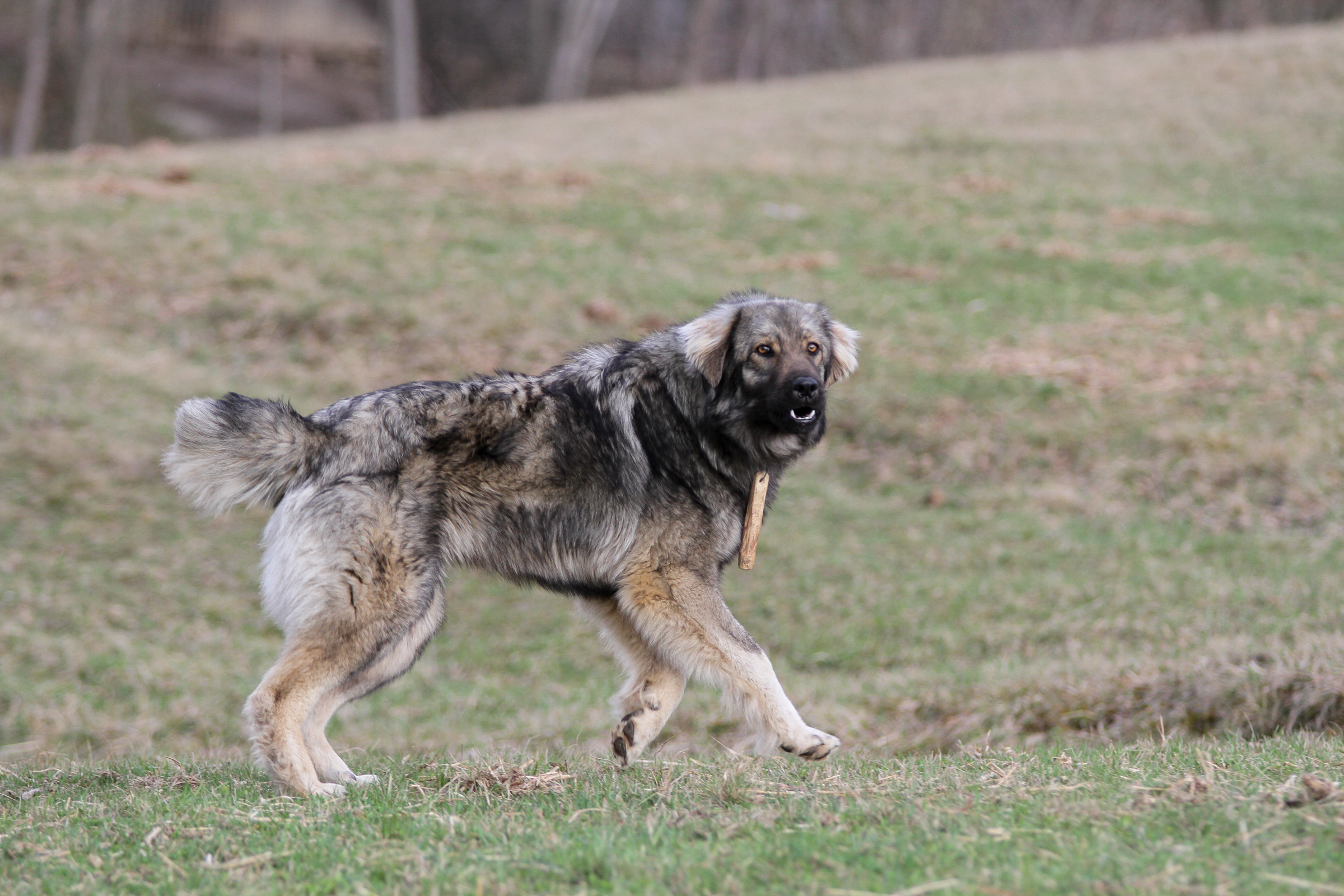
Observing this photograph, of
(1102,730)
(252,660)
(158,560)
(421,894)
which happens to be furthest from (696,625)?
(158,560)

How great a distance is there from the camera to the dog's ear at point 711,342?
5410 millimetres

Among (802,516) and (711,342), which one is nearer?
(711,342)

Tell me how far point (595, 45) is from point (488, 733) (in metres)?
36.8

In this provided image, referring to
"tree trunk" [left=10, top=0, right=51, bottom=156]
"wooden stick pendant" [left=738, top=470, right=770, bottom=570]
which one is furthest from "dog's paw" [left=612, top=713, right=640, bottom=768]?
"tree trunk" [left=10, top=0, right=51, bottom=156]

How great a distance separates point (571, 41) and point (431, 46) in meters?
5.46

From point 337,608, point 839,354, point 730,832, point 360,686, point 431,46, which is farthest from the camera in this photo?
point 431,46

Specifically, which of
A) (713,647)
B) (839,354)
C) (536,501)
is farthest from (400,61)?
(713,647)

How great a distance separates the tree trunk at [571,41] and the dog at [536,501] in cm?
3462

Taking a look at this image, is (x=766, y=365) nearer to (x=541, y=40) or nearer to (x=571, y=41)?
(x=571, y=41)

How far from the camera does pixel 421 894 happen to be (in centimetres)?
307

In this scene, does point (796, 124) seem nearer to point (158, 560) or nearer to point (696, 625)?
point (158, 560)

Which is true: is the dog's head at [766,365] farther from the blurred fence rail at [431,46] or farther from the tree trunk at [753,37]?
the tree trunk at [753,37]

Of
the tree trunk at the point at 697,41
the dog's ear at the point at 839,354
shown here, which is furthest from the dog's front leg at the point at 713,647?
the tree trunk at the point at 697,41

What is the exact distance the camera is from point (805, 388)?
17.1 ft
